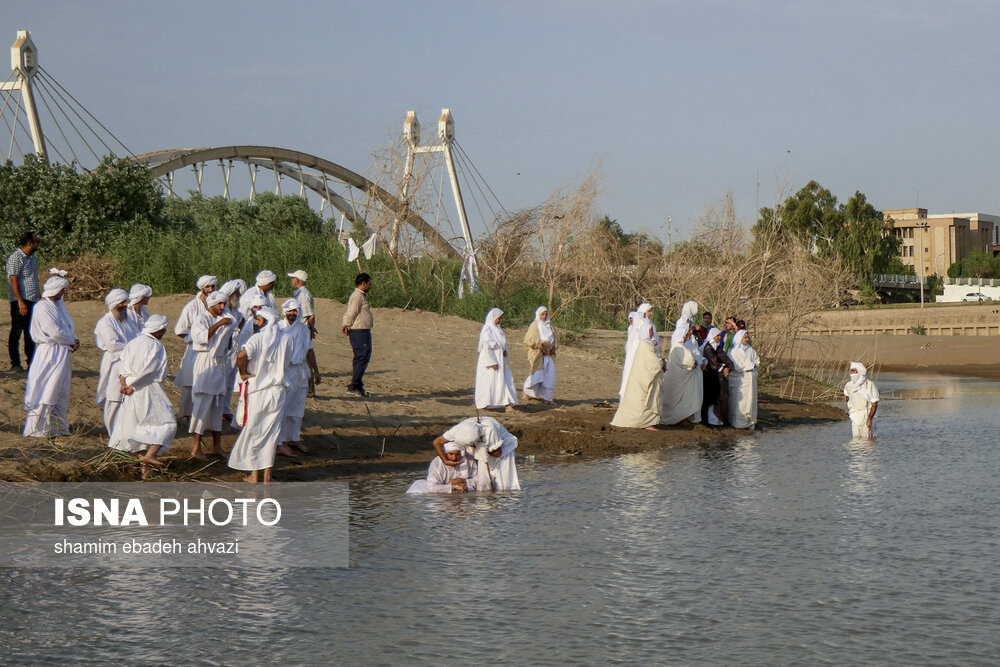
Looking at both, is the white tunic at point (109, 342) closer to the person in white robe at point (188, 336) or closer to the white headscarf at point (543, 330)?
the person in white robe at point (188, 336)

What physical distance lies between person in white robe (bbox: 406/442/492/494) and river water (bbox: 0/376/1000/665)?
209 mm

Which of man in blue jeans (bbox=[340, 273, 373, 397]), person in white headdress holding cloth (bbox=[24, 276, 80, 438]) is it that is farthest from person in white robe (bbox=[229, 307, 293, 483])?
man in blue jeans (bbox=[340, 273, 373, 397])

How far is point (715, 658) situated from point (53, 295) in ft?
25.4

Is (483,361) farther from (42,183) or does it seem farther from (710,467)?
(42,183)

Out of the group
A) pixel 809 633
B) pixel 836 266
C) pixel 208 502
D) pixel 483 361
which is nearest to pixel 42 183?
pixel 483 361

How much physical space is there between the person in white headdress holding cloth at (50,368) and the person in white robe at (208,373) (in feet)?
3.91

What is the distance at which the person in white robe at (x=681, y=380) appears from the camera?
15.1m

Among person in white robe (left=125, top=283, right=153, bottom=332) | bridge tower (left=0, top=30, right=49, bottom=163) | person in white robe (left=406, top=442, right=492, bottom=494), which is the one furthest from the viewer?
bridge tower (left=0, top=30, right=49, bottom=163)

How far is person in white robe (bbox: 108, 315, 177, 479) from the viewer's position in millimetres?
9406

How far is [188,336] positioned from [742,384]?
8.39 m

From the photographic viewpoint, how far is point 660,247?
3734cm

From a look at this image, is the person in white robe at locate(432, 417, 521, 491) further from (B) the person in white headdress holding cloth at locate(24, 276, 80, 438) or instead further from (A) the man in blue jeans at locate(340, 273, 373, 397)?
(A) the man in blue jeans at locate(340, 273, 373, 397)

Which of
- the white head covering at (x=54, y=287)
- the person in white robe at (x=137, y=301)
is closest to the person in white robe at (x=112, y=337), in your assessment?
the person in white robe at (x=137, y=301)

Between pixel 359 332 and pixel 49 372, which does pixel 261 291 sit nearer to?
pixel 49 372
